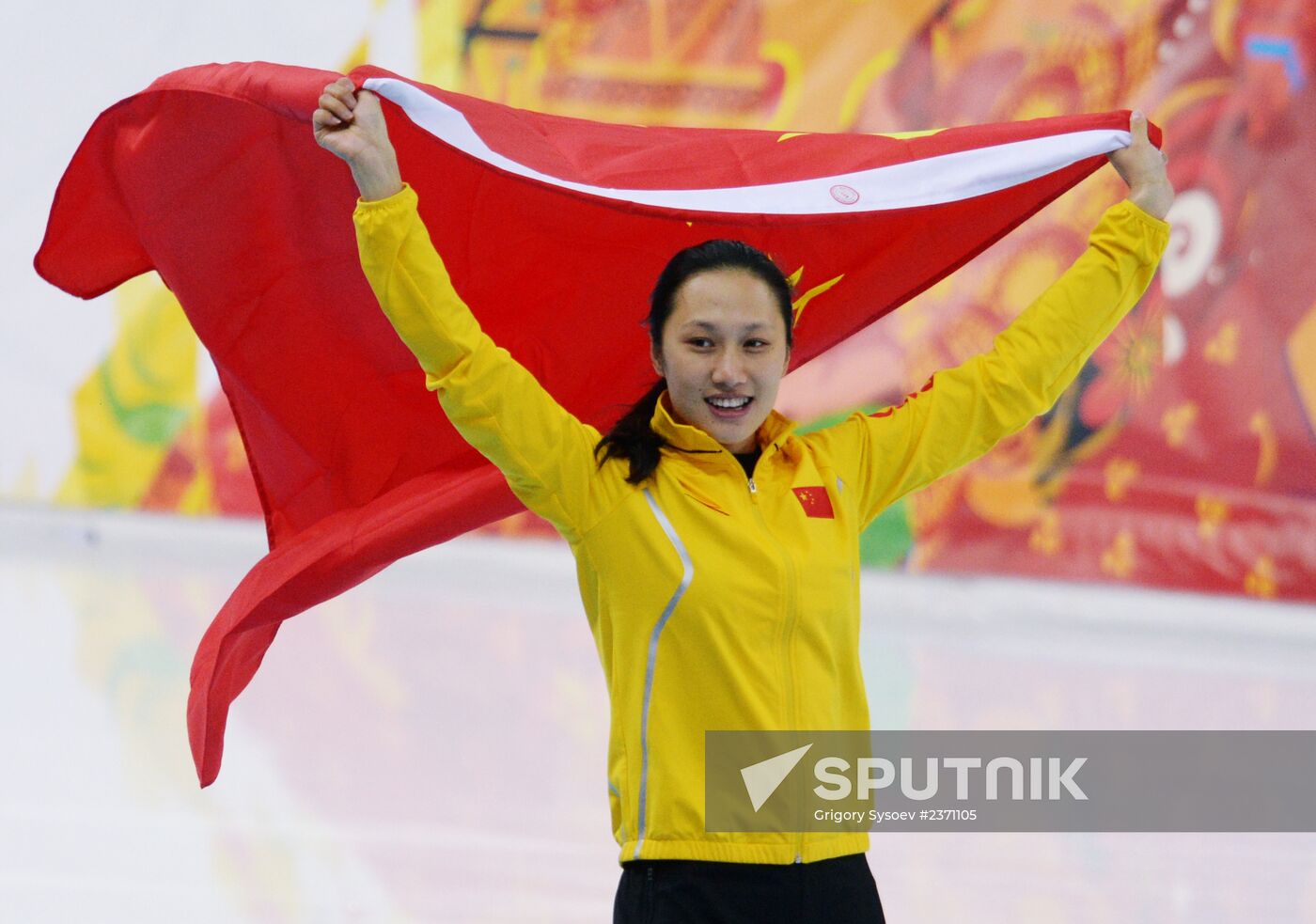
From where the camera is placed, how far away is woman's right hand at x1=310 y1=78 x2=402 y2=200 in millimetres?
1451

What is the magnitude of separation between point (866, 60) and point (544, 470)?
470 centimetres

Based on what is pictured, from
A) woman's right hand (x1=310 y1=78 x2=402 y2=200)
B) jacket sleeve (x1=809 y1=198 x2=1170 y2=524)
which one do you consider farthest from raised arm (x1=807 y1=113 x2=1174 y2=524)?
woman's right hand (x1=310 y1=78 x2=402 y2=200)

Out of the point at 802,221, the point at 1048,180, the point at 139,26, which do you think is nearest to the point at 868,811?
the point at 802,221

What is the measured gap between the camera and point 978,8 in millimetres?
5789

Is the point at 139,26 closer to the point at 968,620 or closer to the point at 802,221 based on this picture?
the point at 968,620

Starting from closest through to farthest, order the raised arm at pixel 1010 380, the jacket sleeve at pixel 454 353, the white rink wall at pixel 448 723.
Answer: the jacket sleeve at pixel 454 353 → the raised arm at pixel 1010 380 → the white rink wall at pixel 448 723

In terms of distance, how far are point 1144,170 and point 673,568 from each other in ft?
2.51

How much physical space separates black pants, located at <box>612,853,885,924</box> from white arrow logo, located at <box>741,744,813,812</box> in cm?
6

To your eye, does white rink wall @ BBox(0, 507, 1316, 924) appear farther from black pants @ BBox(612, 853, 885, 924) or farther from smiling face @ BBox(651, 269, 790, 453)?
smiling face @ BBox(651, 269, 790, 453)

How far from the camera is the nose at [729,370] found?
5.02ft

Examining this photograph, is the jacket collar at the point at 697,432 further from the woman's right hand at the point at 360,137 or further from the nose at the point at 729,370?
the woman's right hand at the point at 360,137

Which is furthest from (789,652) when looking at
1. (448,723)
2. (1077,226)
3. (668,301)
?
(1077,226)

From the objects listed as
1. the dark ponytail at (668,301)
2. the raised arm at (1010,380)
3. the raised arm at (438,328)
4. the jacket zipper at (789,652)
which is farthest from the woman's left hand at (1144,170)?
the raised arm at (438,328)

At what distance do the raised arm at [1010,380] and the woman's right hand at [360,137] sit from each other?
0.50m
